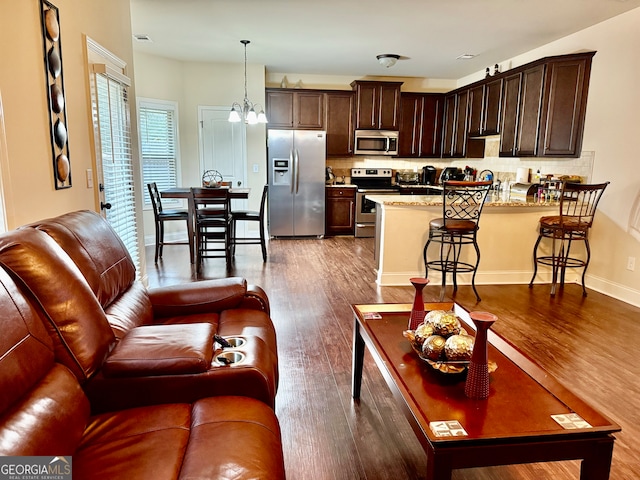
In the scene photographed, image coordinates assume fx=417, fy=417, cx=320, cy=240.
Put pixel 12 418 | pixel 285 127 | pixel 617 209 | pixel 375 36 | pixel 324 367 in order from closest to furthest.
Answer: pixel 12 418, pixel 324 367, pixel 617 209, pixel 375 36, pixel 285 127

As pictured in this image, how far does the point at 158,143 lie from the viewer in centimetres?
628

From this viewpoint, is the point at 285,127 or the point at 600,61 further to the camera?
the point at 285,127

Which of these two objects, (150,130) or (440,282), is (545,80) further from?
(150,130)

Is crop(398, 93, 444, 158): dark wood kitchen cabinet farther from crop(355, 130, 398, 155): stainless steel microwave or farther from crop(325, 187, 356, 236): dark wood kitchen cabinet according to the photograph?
crop(325, 187, 356, 236): dark wood kitchen cabinet

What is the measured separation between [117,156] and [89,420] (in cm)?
262

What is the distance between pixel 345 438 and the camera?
191 cm

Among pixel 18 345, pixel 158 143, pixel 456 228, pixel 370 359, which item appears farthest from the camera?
pixel 158 143

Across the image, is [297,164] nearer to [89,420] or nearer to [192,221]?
[192,221]

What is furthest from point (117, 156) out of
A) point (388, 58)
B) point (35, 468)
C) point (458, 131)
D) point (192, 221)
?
point (458, 131)

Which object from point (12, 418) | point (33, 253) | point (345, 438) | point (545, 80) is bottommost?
point (345, 438)

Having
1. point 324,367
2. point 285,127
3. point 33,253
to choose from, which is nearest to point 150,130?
point 285,127

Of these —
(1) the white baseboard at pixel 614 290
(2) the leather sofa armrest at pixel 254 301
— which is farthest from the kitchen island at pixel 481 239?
(2) the leather sofa armrest at pixel 254 301

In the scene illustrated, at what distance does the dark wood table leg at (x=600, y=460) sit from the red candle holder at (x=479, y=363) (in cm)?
32

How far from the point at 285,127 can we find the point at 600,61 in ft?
14.0
